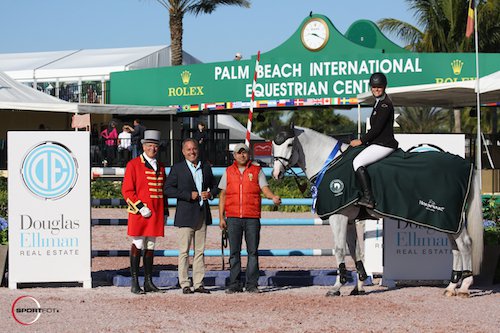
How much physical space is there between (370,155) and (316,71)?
19826mm

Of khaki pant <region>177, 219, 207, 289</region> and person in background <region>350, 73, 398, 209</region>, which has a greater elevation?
person in background <region>350, 73, 398, 209</region>

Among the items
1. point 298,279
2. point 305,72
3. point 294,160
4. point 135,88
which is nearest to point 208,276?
point 298,279

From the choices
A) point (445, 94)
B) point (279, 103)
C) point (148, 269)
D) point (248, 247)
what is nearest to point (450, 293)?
point (248, 247)

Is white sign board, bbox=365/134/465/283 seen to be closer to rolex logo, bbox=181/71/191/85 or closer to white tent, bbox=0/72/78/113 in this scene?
white tent, bbox=0/72/78/113

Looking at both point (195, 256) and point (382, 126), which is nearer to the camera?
point (382, 126)

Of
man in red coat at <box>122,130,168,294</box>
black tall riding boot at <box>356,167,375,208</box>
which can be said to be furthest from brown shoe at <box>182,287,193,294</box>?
black tall riding boot at <box>356,167,375,208</box>

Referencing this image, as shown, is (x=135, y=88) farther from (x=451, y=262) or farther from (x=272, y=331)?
(x=272, y=331)

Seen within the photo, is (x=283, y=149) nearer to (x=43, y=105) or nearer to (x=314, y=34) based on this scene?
(x=43, y=105)

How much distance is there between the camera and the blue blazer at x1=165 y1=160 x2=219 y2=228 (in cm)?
1079

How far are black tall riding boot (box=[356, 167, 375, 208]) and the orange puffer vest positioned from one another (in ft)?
4.05

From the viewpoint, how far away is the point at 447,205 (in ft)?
34.4

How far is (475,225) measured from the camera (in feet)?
34.9

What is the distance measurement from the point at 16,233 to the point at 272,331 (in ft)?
14.3

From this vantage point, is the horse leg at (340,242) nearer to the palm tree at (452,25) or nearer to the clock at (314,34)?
the clock at (314,34)
